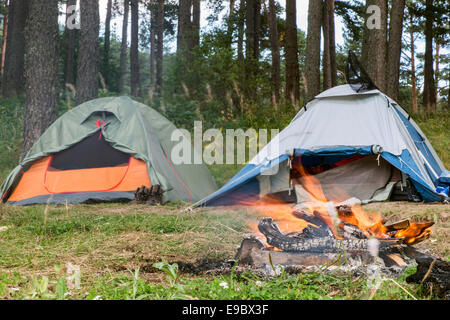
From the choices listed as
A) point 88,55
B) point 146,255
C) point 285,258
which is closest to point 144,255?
point 146,255

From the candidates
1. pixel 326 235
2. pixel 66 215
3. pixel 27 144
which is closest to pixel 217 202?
pixel 66 215

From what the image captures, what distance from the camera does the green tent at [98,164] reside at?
5266 millimetres

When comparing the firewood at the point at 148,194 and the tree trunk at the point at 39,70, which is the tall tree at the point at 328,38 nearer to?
the tree trunk at the point at 39,70

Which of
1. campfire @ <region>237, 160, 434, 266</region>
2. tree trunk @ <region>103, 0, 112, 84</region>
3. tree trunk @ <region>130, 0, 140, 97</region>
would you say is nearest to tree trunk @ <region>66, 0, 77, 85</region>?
tree trunk @ <region>103, 0, 112, 84</region>

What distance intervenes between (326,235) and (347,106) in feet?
9.82

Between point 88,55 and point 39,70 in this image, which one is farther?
point 88,55

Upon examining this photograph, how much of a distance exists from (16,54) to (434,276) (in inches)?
515

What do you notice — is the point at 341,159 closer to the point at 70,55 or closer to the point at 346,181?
the point at 346,181

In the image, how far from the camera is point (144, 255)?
8.81 feet

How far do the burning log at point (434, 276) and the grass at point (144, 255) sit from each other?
0.04 meters

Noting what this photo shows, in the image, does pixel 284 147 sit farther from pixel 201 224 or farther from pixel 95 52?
pixel 95 52

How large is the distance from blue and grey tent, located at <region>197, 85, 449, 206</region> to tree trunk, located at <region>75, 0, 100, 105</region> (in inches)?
175

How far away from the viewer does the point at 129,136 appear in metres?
5.57

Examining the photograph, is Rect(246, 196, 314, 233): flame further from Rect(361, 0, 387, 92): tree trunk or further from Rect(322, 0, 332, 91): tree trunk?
Rect(322, 0, 332, 91): tree trunk
